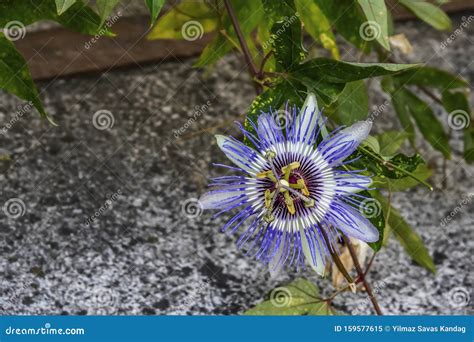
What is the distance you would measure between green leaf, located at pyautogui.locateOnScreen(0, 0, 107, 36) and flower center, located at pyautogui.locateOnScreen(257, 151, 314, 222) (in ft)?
1.24

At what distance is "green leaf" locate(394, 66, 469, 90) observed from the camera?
5.48 feet

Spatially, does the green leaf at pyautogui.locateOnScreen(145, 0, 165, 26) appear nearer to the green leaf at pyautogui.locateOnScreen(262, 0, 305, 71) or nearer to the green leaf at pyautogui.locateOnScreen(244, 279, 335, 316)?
the green leaf at pyautogui.locateOnScreen(262, 0, 305, 71)

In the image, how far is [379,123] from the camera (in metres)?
1.97

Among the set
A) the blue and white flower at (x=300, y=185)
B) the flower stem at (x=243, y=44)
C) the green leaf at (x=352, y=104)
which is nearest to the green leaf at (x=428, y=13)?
the green leaf at (x=352, y=104)

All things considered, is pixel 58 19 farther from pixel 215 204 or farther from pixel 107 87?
pixel 107 87

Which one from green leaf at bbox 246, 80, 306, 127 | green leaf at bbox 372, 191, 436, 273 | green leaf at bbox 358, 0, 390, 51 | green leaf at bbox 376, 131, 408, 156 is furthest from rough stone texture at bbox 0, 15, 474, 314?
green leaf at bbox 358, 0, 390, 51

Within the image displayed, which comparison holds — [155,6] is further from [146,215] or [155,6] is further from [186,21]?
[146,215]

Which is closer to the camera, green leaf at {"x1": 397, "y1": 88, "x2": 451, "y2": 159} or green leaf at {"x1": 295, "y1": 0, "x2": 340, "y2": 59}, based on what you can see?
green leaf at {"x1": 295, "y1": 0, "x2": 340, "y2": 59}

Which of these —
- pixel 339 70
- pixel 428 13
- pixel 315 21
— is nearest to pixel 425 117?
pixel 428 13

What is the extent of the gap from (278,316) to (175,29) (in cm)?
58

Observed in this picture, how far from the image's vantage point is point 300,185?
3.82ft

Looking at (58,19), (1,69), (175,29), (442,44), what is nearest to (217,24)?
(175,29)

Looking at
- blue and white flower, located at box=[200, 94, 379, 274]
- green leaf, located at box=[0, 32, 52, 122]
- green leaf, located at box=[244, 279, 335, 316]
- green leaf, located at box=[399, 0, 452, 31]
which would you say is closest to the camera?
blue and white flower, located at box=[200, 94, 379, 274]

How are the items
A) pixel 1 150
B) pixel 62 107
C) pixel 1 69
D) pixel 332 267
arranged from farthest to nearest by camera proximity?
pixel 62 107 < pixel 1 150 < pixel 332 267 < pixel 1 69
